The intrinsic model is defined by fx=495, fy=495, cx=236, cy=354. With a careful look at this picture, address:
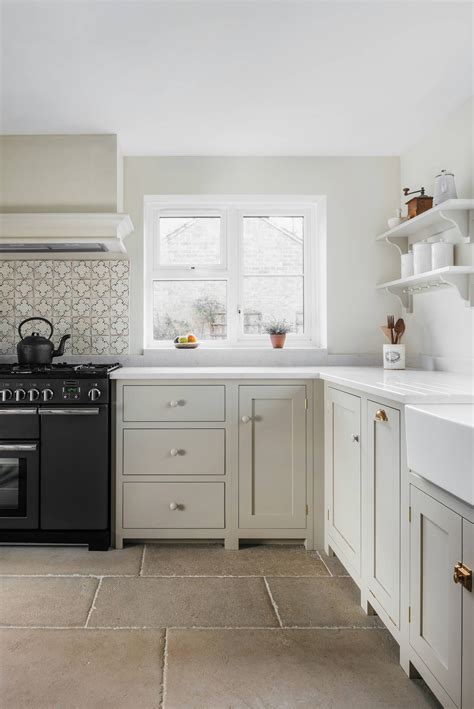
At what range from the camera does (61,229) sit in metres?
2.92

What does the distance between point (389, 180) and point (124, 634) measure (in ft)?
9.81

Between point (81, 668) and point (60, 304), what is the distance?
7.21 ft

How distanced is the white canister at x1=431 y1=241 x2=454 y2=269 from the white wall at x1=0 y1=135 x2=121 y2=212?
185 centimetres

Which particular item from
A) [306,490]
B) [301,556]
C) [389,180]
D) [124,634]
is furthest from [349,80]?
[124,634]

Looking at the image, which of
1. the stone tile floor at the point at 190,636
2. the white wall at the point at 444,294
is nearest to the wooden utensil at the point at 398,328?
the white wall at the point at 444,294

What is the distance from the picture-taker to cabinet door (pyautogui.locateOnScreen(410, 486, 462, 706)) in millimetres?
1248

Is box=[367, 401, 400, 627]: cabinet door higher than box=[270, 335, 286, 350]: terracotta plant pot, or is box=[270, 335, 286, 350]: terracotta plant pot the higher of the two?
box=[270, 335, 286, 350]: terracotta plant pot

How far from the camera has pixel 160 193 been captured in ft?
10.6

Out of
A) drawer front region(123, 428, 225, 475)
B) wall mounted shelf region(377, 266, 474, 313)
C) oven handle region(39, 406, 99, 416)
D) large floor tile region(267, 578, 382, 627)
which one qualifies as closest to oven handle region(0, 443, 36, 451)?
oven handle region(39, 406, 99, 416)

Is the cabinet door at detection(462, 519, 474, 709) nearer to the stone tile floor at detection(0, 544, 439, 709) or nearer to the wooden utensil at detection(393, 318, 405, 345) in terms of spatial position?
the stone tile floor at detection(0, 544, 439, 709)

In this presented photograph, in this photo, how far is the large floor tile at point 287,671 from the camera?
1495 mm

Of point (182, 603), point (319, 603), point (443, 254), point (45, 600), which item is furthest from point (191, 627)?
point (443, 254)

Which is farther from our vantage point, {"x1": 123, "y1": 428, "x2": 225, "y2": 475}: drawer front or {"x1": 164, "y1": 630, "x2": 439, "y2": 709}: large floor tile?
{"x1": 123, "y1": 428, "x2": 225, "y2": 475}: drawer front

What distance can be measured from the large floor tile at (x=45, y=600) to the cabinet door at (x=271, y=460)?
0.88m
